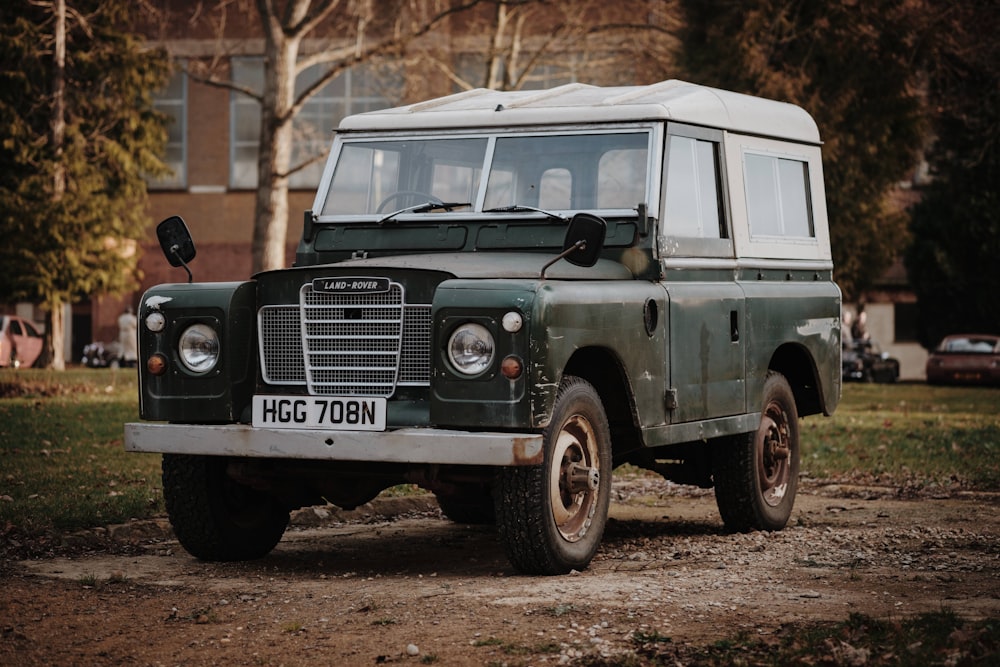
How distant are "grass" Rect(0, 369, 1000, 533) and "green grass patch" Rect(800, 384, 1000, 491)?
11mm

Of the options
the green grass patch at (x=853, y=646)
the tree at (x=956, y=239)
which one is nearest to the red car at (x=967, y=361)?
the tree at (x=956, y=239)

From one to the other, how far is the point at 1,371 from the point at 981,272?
25.8 meters

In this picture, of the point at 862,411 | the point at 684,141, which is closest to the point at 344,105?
the point at 862,411

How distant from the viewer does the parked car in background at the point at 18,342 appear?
135ft

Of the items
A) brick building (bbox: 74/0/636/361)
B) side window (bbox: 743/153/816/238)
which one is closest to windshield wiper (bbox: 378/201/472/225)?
side window (bbox: 743/153/816/238)

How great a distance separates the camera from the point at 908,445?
1702cm

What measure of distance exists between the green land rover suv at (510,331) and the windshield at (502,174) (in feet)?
0.04

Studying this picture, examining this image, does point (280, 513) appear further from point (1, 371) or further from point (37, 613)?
point (1, 371)

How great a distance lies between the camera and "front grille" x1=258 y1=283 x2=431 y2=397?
8.27 meters

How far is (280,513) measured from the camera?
30.8 feet

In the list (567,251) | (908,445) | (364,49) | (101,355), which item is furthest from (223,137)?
(567,251)

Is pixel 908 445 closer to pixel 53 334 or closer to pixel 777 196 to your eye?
pixel 777 196

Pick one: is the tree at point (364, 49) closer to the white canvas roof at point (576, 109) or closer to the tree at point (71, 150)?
the tree at point (71, 150)

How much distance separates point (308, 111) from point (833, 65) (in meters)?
17.2
